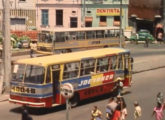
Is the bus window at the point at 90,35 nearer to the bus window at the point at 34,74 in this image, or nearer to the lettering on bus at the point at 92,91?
the lettering on bus at the point at 92,91

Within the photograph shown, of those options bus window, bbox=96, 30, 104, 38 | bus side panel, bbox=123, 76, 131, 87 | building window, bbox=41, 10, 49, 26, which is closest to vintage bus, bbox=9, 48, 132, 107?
bus side panel, bbox=123, 76, 131, 87

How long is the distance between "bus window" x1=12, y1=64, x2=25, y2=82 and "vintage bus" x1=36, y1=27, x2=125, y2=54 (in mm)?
17439

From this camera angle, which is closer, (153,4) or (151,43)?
(151,43)

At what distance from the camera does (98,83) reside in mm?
26406

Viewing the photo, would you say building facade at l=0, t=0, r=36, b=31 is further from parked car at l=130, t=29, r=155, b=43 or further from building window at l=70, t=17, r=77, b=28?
parked car at l=130, t=29, r=155, b=43

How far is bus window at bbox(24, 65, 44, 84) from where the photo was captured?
22.8 meters

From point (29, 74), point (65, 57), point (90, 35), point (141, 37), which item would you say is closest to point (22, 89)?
point (29, 74)

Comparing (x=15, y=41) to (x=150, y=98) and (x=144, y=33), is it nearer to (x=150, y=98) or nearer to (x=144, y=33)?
(x=144, y=33)

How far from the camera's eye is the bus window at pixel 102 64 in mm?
26578

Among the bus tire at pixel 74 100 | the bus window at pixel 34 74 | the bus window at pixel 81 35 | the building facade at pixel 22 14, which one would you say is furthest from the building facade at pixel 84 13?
the bus window at pixel 34 74

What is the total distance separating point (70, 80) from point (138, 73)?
13.6m

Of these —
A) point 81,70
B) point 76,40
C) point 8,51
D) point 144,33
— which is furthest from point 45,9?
point 81,70

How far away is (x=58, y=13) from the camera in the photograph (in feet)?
210

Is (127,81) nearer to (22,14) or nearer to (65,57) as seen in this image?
(65,57)
